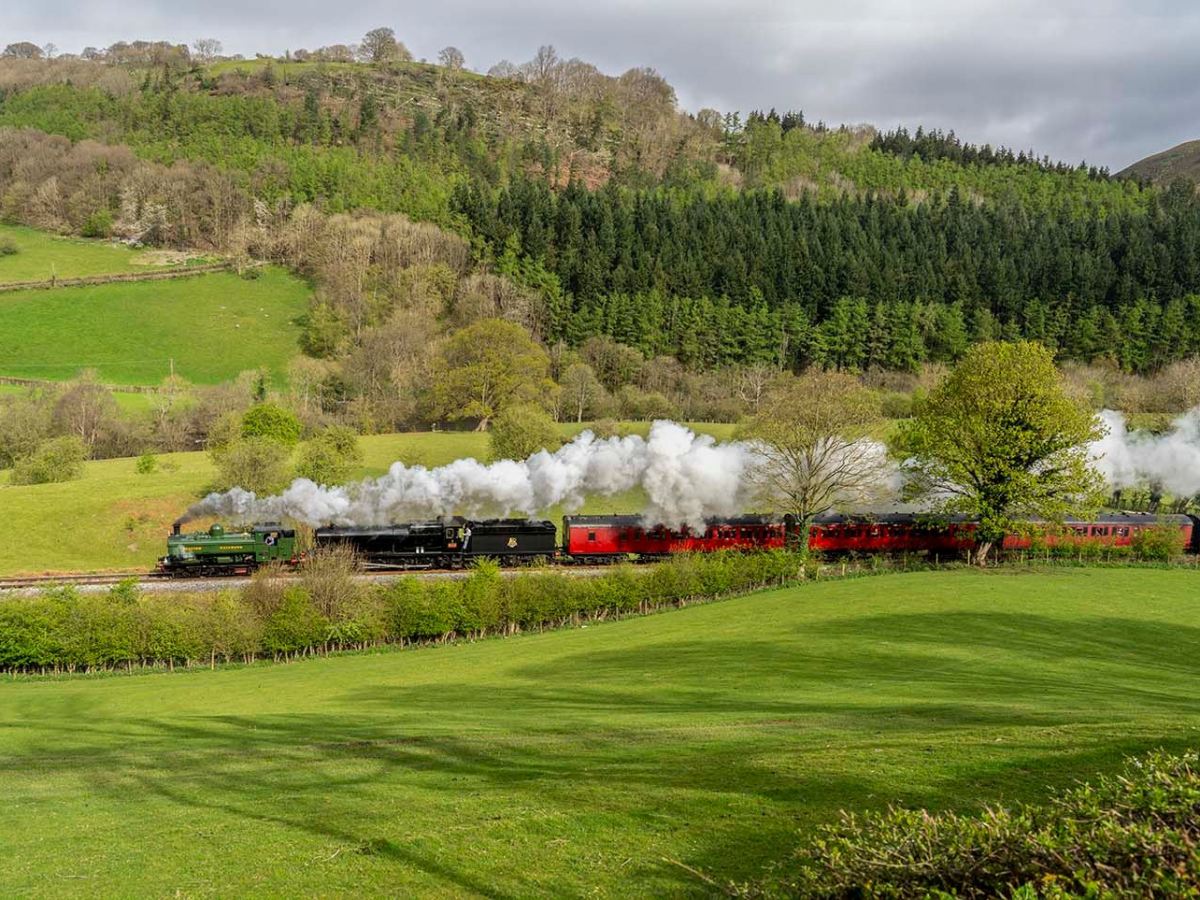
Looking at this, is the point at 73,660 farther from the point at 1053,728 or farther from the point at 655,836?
the point at 1053,728

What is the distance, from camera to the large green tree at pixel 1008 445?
50406mm

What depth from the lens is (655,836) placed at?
39.3ft

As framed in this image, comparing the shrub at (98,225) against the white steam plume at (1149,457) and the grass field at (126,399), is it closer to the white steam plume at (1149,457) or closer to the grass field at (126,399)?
the grass field at (126,399)

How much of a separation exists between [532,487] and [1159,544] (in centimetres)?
4301

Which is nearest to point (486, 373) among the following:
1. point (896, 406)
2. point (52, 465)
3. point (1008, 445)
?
point (52, 465)

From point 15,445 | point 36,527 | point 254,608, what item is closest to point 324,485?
point 254,608

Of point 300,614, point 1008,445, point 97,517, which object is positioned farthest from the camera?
point 97,517

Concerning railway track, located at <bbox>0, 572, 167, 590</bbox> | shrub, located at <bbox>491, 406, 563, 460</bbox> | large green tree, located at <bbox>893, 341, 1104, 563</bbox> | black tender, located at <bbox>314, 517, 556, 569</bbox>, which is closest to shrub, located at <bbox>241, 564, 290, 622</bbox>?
black tender, located at <bbox>314, 517, 556, 569</bbox>

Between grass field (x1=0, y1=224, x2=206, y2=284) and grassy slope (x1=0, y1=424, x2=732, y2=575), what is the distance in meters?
89.2

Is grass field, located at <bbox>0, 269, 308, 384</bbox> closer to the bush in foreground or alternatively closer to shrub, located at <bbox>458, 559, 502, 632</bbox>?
shrub, located at <bbox>458, 559, 502, 632</bbox>

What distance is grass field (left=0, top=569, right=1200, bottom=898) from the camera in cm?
1212

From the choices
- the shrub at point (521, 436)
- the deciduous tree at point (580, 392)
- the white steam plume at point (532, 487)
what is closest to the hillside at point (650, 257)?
the deciduous tree at point (580, 392)

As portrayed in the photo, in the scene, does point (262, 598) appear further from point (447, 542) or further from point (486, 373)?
point (486, 373)

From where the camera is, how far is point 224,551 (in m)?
50.7
